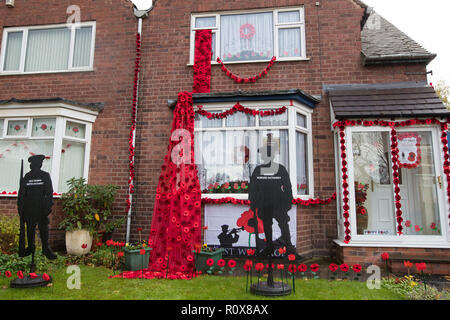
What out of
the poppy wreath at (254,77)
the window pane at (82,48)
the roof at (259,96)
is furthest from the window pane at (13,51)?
the poppy wreath at (254,77)

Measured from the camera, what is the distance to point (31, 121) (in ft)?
25.0

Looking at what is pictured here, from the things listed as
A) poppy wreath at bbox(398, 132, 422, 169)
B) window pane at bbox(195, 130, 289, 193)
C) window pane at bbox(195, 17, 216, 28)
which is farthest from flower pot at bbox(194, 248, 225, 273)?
window pane at bbox(195, 17, 216, 28)

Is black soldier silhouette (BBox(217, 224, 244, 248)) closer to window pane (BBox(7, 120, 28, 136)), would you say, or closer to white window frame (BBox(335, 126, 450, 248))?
white window frame (BBox(335, 126, 450, 248))

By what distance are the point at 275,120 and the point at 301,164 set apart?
1183 mm

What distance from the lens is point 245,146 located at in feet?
23.3

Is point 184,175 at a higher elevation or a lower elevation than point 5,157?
lower

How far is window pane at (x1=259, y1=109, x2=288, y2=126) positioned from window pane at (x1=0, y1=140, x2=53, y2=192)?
5.21 metres

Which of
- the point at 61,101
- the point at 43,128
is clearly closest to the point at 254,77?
the point at 61,101

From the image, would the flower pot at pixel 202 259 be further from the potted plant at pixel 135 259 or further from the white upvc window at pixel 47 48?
the white upvc window at pixel 47 48

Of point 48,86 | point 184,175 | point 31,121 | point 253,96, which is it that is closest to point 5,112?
point 31,121

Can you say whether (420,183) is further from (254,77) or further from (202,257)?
(202,257)

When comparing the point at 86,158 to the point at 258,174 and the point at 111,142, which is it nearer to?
the point at 111,142

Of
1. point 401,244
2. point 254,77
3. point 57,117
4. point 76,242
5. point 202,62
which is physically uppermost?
point 202,62
